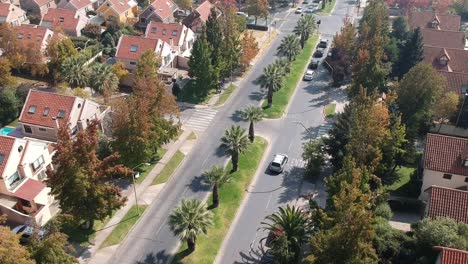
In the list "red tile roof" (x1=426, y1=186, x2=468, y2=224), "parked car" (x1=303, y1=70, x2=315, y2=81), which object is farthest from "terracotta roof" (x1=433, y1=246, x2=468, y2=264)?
"parked car" (x1=303, y1=70, x2=315, y2=81)

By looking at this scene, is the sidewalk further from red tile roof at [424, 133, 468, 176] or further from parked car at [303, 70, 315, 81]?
red tile roof at [424, 133, 468, 176]

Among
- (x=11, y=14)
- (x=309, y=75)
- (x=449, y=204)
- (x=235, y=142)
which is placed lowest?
(x=309, y=75)

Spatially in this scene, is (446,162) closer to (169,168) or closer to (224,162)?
(224,162)

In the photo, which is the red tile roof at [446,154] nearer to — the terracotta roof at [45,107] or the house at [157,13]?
the terracotta roof at [45,107]

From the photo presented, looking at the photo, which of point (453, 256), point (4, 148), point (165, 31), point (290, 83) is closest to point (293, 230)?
point (453, 256)

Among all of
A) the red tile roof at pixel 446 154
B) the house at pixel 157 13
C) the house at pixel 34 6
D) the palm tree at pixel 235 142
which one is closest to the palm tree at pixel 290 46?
the house at pixel 157 13

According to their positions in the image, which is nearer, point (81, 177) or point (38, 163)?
point (81, 177)

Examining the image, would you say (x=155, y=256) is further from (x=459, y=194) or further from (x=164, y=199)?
(x=459, y=194)
